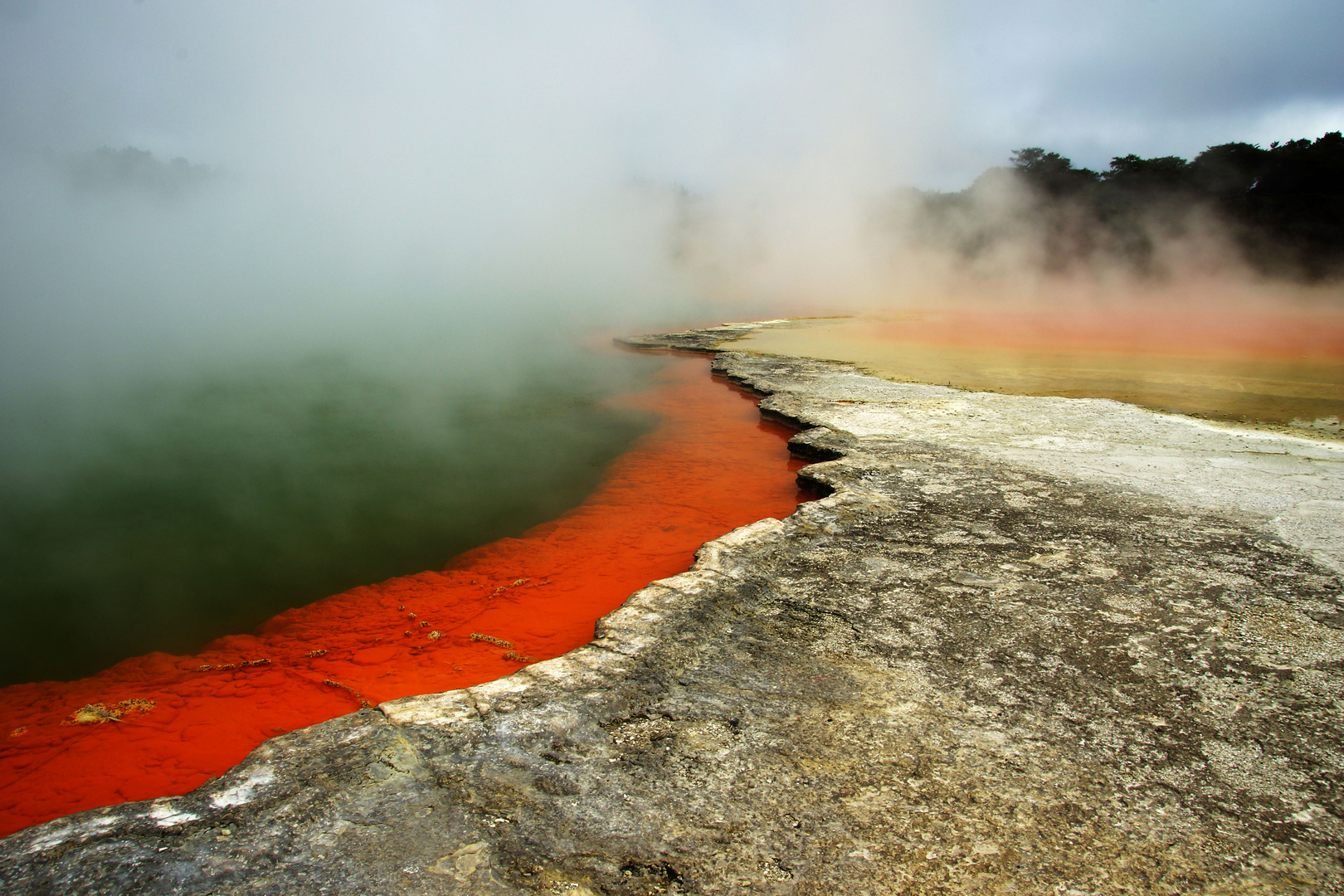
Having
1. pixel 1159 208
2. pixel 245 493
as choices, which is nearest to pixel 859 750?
pixel 245 493

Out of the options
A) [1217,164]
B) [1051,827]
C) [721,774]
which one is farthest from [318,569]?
[1217,164]

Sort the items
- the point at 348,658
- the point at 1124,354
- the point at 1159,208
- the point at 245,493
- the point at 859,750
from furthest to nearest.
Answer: the point at 1159,208
the point at 1124,354
the point at 245,493
the point at 348,658
the point at 859,750

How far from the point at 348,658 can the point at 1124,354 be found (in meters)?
10.1

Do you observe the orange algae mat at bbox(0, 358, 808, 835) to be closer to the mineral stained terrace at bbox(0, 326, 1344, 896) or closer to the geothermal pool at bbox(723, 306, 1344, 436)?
the mineral stained terrace at bbox(0, 326, 1344, 896)

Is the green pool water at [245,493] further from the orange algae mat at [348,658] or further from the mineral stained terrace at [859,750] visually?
the mineral stained terrace at [859,750]

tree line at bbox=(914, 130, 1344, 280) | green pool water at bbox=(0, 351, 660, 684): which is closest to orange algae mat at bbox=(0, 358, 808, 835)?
Result: green pool water at bbox=(0, 351, 660, 684)

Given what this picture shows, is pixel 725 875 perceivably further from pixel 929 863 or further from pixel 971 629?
pixel 971 629

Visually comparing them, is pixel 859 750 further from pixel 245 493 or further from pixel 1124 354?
pixel 1124 354

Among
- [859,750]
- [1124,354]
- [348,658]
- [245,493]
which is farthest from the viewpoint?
[1124,354]

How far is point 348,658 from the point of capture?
9.68 feet

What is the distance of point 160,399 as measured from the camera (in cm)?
811

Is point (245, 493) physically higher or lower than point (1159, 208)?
lower

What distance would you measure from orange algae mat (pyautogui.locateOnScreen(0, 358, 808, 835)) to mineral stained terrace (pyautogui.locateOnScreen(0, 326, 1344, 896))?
76cm

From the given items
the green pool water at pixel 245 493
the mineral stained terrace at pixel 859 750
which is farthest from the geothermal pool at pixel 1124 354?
the mineral stained terrace at pixel 859 750
